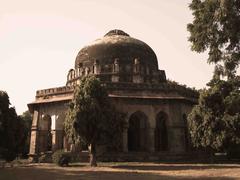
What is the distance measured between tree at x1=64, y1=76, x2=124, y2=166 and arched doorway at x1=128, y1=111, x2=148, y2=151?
502 centimetres

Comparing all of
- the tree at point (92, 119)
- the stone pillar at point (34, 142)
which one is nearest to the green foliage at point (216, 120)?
the tree at point (92, 119)

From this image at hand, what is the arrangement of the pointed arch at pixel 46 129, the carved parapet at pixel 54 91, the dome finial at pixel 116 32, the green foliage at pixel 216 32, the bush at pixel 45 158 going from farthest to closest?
the dome finial at pixel 116 32, the carved parapet at pixel 54 91, the pointed arch at pixel 46 129, the bush at pixel 45 158, the green foliage at pixel 216 32

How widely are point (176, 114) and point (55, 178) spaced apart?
40.6 feet

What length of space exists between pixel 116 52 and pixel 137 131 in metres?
7.45

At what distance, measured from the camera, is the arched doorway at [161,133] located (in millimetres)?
22422

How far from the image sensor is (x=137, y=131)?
73.1ft

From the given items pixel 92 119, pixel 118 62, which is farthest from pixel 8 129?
pixel 118 62

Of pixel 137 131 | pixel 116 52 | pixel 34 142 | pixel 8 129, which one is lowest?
pixel 34 142

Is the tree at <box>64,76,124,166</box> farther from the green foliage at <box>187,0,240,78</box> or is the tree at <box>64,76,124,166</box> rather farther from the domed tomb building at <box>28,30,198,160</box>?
the green foliage at <box>187,0,240,78</box>

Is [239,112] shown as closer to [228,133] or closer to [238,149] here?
[228,133]

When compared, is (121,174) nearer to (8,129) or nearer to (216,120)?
(216,120)

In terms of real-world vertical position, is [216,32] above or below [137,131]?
above

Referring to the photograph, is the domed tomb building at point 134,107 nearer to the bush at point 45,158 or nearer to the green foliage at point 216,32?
the bush at point 45,158

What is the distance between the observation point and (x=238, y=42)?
444 inches
